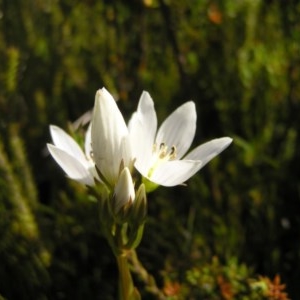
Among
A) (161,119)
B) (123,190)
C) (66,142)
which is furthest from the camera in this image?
(161,119)

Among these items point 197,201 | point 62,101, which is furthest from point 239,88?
point 62,101

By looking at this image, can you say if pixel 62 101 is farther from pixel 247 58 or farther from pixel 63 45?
pixel 247 58

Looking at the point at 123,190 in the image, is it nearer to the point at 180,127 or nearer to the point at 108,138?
the point at 108,138

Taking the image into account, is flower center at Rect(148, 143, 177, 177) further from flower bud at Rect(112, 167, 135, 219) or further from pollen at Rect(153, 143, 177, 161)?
flower bud at Rect(112, 167, 135, 219)

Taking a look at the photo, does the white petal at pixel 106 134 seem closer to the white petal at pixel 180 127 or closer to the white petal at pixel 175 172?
the white petal at pixel 175 172

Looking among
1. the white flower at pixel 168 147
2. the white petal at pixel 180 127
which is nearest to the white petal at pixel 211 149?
the white flower at pixel 168 147

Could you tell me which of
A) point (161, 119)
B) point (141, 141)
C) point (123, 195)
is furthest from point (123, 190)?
point (161, 119)

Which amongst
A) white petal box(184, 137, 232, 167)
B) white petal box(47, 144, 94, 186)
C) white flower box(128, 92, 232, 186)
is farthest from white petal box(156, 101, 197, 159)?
white petal box(47, 144, 94, 186)
